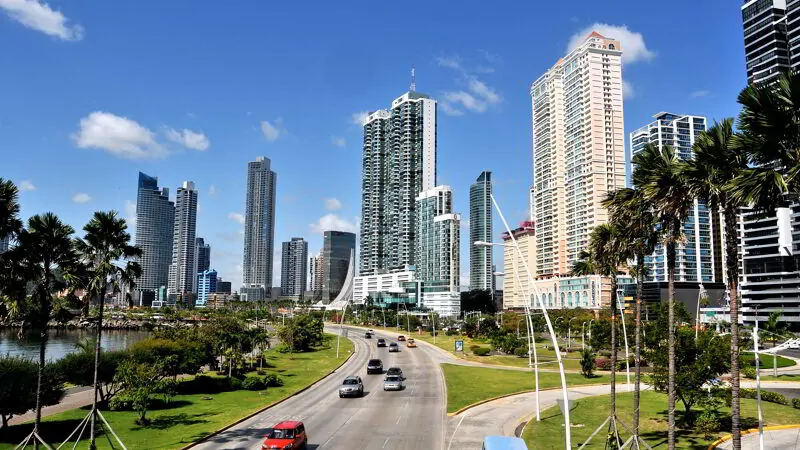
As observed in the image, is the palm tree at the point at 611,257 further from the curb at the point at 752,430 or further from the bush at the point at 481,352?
the bush at the point at 481,352

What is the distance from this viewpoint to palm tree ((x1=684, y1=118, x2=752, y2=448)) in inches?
747

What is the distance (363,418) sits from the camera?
136 ft

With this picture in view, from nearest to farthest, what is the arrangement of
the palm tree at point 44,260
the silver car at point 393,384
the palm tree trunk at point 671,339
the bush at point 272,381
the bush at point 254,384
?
the palm tree trunk at point 671,339, the palm tree at point 44,260, the silver car at point 393,384, the bush at point 254,384, the bush at point 272,381

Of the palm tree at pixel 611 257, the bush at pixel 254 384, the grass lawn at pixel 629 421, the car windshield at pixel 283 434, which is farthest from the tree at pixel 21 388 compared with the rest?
the palm tree at pixel 611 257

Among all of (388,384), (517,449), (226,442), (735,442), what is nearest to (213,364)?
(388,384)

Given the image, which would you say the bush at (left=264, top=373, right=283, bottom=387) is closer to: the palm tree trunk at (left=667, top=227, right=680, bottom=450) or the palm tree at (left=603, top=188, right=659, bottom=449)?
the palm tree at (left=603, top=188, right=659, bottom=449)

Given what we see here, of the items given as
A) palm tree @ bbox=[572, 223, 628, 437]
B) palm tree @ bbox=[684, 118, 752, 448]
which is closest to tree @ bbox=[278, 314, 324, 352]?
palm tree @ bbox=[572, 223, 628, 437]

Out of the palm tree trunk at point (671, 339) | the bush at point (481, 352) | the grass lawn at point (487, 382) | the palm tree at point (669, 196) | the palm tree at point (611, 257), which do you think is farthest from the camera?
the bush at point (481, 352)

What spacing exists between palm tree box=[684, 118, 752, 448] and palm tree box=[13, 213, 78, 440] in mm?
31121

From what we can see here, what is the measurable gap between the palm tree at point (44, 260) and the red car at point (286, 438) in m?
11.8

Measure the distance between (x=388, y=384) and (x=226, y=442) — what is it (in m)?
24.6

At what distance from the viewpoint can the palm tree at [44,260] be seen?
91.8 feet

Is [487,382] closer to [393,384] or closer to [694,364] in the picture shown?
[393,384]

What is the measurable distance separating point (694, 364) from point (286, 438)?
2669 cm
